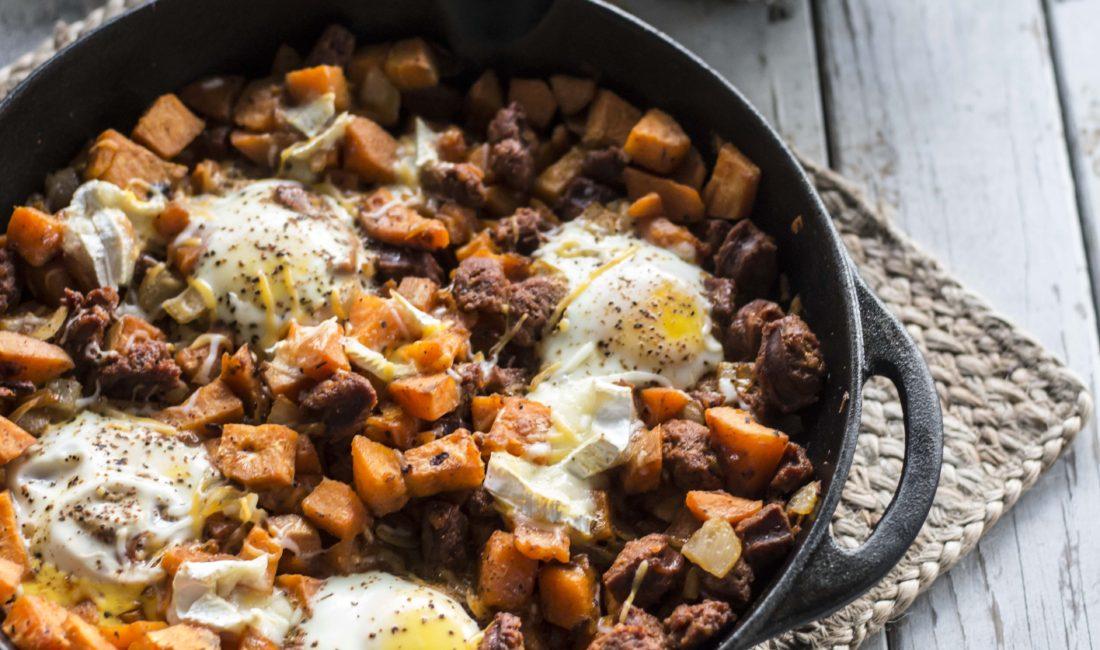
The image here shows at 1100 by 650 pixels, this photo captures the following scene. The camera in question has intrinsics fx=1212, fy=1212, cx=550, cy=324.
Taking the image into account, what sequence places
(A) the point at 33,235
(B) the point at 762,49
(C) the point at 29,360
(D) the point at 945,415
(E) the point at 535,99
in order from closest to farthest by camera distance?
(C) the point at 29,360, (A) the point at 33,235, (D) the point at 945,415, (E) the point at 535,99, (B) the point at 762,49

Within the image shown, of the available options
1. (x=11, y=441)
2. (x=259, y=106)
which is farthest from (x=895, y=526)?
(x=259, y=106)

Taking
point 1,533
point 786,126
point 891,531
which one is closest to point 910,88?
point 786,126

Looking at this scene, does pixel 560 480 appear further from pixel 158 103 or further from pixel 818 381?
pixel 158 103

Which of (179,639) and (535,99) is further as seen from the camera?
(535,99)

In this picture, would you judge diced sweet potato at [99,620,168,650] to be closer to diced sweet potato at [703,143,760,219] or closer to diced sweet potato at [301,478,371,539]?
diced sweet potato at [301,478,371,539]

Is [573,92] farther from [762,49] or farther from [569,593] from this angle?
[569,593]

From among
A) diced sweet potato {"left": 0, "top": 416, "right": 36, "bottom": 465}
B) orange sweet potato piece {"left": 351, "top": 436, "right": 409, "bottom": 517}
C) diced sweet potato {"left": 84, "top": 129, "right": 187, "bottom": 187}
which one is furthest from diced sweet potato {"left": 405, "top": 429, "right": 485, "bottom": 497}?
diced sweet potato {"left": 84, "top": 129, "right": 187, "bottom": 187}

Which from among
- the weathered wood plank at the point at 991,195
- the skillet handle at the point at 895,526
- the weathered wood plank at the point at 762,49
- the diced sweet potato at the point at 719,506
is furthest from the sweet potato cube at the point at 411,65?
the skillet handle at the point at 895,526
